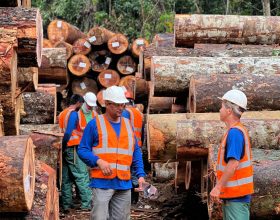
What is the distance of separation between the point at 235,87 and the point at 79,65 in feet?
26.4

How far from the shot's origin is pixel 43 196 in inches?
199

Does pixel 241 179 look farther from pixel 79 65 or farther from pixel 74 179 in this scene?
pixel 79 65

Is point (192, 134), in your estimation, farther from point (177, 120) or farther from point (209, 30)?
point (209, 30)

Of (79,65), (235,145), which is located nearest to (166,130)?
Answer: (235,145)

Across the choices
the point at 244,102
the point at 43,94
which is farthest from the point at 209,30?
the point at 244,102

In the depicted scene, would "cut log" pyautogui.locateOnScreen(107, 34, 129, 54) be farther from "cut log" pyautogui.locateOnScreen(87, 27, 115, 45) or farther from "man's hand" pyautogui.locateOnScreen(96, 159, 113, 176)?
"man's hand" pyautogui.locateOnScreen(96, 159, 113, 176)

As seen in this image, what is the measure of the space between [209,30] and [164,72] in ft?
7.73

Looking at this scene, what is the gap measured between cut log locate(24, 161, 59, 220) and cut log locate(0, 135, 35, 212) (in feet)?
0.91

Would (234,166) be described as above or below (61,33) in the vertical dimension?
below

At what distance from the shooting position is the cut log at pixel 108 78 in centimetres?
1520

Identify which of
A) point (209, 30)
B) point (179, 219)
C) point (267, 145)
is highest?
point (209, 30)

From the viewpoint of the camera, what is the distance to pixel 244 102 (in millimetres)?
5176

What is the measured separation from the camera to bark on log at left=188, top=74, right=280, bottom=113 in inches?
292

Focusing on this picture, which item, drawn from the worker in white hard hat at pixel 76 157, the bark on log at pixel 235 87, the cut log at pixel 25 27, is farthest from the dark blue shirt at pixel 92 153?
the worker in white hard hat at pixel 76 157
